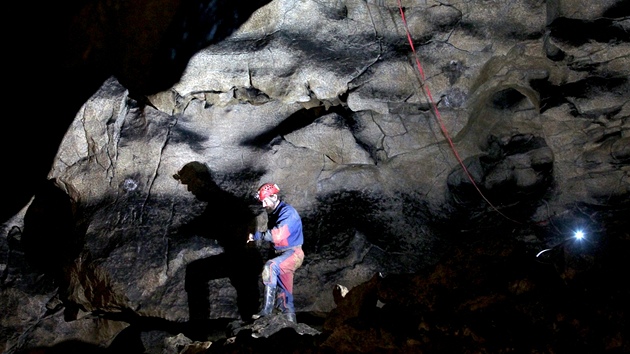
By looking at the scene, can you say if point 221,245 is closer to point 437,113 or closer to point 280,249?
point 280,249

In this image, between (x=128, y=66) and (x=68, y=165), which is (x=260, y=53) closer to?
(x=128, y=66)

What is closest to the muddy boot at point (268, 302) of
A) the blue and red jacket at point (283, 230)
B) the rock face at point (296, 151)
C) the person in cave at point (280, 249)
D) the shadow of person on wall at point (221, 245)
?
the person in cave at point (280, 249)

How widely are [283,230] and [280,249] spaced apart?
0.27 metres

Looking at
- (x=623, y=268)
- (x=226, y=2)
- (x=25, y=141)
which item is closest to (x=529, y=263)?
(x=623, y=268)

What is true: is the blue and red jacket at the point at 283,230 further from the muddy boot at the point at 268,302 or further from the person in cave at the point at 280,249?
the muddy boot at the point at 268,302

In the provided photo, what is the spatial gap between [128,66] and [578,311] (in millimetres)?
5249

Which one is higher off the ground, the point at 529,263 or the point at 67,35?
the point at 67,35

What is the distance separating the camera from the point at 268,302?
478 centimetres

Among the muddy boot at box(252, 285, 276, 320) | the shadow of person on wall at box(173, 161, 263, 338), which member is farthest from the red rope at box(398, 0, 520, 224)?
the muddy boot at box(252, 285, 276, 320)

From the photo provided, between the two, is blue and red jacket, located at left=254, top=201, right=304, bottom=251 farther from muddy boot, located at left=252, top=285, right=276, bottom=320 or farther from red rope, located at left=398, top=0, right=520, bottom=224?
red rope, located at left=398, top=0, right=520, bottom=224

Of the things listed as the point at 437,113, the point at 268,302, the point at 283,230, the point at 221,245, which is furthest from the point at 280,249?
the point at 437,113

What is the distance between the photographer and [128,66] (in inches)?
221

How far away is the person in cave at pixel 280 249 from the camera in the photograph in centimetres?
477

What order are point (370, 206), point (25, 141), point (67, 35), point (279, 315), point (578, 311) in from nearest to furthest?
point (578, 311) < point (279, 315) < point (67, 35) < point (25, 141) < point (370, 206)
